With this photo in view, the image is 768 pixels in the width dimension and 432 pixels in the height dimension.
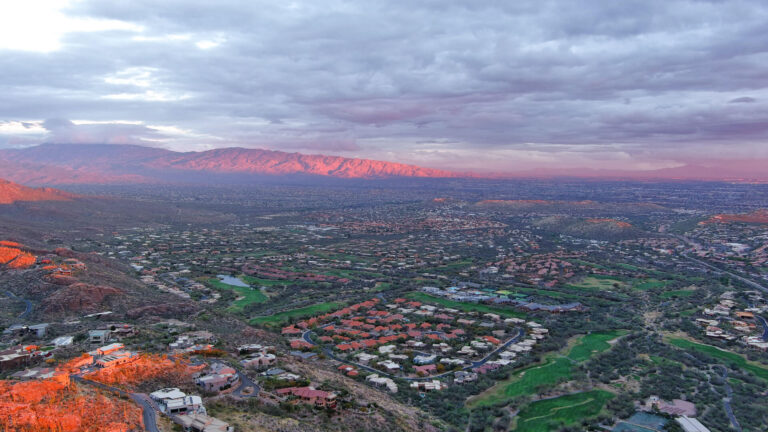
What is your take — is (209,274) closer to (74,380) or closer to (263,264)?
(263,264)

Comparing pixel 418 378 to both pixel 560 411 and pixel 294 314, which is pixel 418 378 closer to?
pixel 560 411

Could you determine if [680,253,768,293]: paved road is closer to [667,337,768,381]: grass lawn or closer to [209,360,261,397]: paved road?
[667,337,768,381]: grass lawn

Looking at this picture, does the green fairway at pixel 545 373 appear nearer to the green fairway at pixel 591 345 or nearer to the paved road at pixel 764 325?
the green fairway at pixel 591 345

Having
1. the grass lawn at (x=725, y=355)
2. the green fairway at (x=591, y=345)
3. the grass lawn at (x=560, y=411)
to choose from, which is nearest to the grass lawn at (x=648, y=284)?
the green fairway at (x=591, y=345)

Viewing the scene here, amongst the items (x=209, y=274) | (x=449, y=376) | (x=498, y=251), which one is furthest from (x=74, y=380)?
(x=498, y=251)

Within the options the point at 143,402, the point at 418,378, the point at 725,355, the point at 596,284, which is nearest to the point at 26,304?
the point at 143,402

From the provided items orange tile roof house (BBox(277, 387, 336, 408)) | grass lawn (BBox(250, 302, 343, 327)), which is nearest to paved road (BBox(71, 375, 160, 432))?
orange tile roof house (BBox(277, 387, 336, 408))
